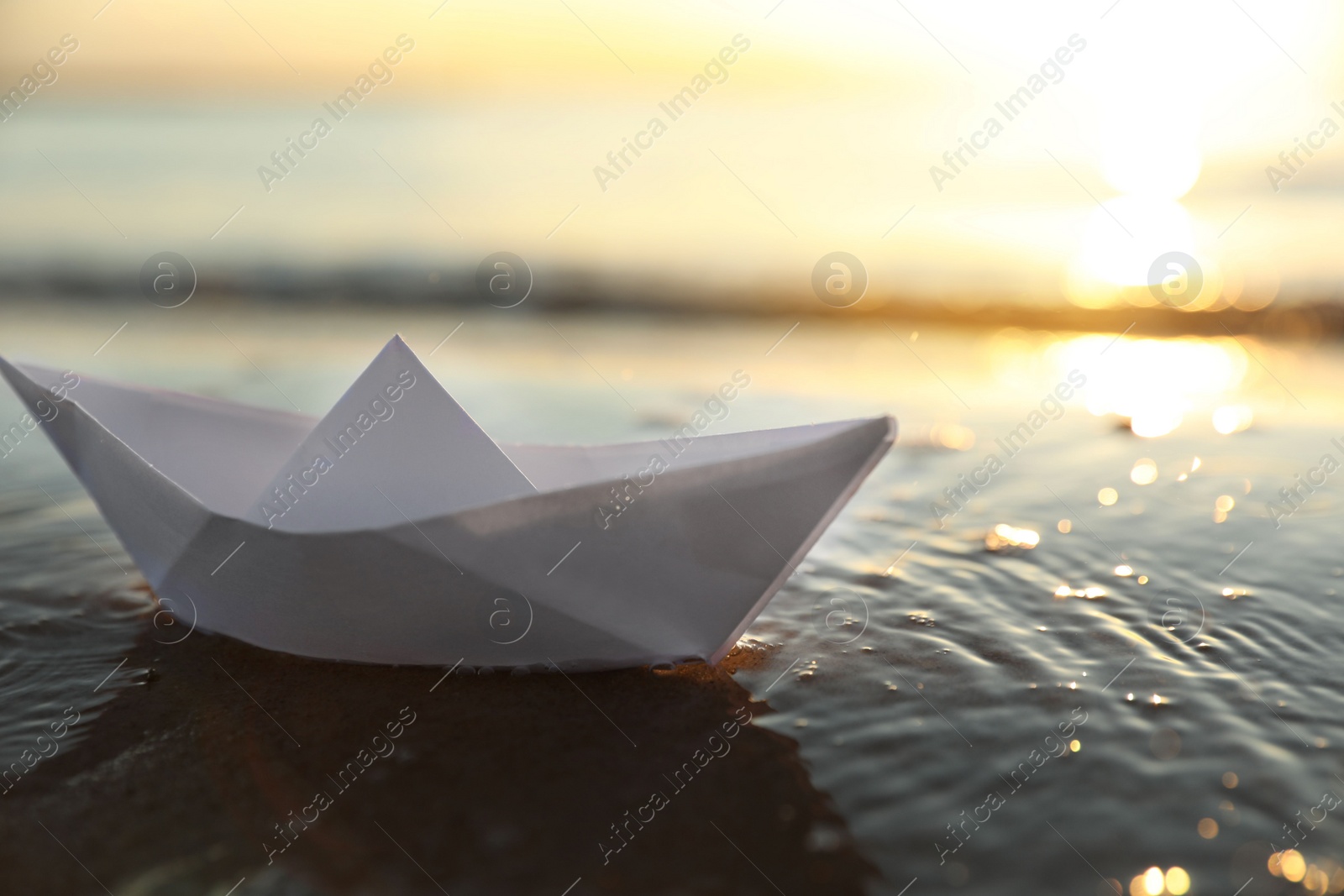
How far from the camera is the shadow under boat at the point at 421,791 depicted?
1.82m

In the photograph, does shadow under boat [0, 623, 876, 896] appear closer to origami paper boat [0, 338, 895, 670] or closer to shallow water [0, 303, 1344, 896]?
shallow water [0, 303, 1344, 896]

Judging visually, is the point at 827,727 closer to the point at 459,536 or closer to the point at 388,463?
the point at 459,536

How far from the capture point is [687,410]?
5801 millimetres

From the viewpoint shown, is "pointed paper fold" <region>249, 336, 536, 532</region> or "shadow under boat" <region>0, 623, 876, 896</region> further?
"pointed paper fold" <region>249, 336, 536, 532</region>

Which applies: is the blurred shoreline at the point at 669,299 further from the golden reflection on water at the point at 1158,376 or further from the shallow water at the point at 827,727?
the shallow water at the point at 827,727

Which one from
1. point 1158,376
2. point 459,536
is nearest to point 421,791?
point 459,536

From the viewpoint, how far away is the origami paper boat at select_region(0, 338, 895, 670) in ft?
7.06

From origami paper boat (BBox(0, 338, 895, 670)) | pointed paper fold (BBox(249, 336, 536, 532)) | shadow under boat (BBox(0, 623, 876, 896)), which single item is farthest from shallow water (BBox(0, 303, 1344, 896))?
pointed paper fold (BBox(249, 336, 536, 532))

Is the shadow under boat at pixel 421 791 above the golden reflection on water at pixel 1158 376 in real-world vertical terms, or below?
below

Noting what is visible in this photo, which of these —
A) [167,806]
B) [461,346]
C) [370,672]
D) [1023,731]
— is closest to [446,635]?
[370,672]

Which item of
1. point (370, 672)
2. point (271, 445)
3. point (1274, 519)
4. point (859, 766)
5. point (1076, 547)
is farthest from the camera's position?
point (1274, 519)

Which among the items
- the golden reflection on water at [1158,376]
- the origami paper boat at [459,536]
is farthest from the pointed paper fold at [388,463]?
the golden reflection on water at [1158,376]

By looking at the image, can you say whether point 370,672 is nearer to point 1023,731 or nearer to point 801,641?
point 801,641

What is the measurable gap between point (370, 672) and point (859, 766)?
4.28 ft
